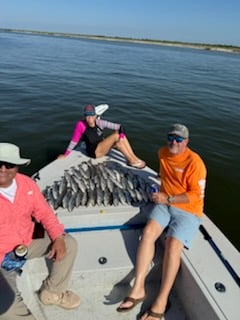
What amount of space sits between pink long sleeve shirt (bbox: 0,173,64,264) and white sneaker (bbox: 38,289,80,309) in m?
0.68

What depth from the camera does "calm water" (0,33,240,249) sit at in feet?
28.6

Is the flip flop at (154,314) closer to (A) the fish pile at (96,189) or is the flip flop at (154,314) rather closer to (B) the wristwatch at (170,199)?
(B) the wristwatch at (170,199)

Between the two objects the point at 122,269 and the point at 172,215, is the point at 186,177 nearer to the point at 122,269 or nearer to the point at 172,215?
the point at 172,215

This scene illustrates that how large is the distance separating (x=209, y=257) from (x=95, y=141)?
11.5ft

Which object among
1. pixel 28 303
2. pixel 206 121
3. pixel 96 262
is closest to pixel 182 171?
pixel 96 262

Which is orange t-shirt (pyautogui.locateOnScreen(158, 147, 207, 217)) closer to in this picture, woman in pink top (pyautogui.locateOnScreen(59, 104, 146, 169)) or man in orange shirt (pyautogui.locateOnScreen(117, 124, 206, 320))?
man in orange shirt (pyautogui.locateOnScreen(117, 124, 206, 320))

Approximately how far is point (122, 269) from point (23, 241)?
4.35 feet

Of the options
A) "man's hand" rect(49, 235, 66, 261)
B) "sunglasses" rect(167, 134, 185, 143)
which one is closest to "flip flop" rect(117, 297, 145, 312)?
"man's hand" rect(49, 235, 66, 261)

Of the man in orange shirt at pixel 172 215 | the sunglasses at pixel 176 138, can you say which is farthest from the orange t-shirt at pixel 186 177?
the sunglasses at pixel 176 138

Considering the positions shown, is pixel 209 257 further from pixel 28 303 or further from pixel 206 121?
pixel 206 121

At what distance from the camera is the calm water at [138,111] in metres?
8.72

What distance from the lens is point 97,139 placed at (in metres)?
6.52

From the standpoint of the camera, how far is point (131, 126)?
12.1m

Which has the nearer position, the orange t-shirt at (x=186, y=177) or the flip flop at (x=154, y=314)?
the flip flop at (x=154, y=314)
